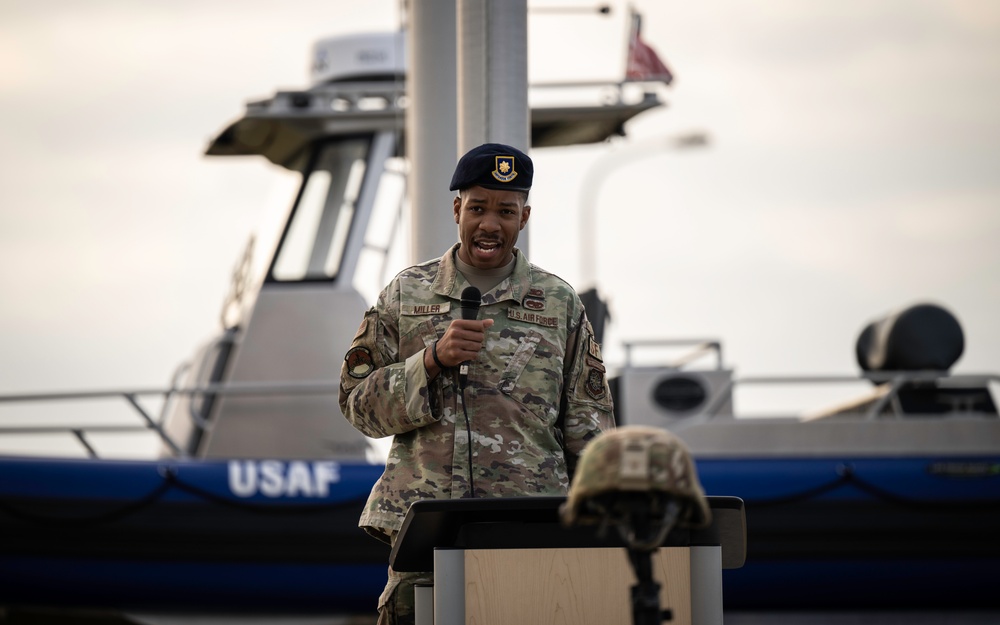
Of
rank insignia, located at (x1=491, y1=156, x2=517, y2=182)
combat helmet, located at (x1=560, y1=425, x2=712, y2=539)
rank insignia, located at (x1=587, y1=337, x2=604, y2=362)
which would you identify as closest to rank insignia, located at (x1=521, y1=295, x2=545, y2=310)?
rank insignia, located at (x1=587, y1=337, x2=604, y2=362)

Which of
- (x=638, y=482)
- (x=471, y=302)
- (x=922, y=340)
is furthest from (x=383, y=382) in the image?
(x=922, y=340)

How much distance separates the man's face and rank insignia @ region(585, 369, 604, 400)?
28 cm

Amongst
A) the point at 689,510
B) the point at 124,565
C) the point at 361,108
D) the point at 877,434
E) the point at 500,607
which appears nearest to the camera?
the point at 689,510

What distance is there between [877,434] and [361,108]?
311 cm

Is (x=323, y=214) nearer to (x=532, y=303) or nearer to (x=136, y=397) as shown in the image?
(x=136, y=397)

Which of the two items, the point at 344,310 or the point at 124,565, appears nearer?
the point at 124,565

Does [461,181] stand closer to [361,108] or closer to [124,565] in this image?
[124,565]

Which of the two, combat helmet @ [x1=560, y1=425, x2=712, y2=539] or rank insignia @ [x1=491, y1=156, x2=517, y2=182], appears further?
rank insignia @ [x1=491, y1=156, x2=517, y2=182]

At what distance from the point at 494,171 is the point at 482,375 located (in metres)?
0.35

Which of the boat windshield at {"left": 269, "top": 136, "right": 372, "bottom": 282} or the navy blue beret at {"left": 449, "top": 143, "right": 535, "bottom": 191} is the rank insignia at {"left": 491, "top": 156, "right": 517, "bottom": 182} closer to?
the navy blue beret at {"left": 449, "top": 143, "right": 535, "bottom": 191}

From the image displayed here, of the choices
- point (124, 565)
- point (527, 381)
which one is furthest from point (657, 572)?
point (124, 565)

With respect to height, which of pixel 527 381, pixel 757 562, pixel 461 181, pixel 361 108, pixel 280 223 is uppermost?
pixel 361 108

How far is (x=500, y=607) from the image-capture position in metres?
1.79

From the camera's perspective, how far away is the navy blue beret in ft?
7.35
